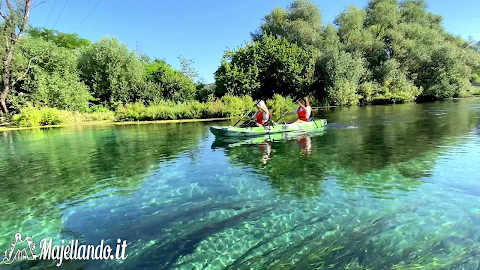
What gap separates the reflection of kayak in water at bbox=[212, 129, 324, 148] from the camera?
497 inches

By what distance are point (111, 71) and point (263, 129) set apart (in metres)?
22.8

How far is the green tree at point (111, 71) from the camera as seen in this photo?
97.1 feet

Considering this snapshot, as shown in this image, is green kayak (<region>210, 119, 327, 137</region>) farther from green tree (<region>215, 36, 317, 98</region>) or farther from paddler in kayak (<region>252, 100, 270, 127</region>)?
green tree (<region>215, 36, 317, 98</region>)

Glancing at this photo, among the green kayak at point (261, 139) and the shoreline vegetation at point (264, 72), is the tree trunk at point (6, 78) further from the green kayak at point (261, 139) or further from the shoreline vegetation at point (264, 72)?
the green kayak at point (261, 139)

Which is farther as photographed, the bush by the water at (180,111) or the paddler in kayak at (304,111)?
the bush by the water at (180,111)

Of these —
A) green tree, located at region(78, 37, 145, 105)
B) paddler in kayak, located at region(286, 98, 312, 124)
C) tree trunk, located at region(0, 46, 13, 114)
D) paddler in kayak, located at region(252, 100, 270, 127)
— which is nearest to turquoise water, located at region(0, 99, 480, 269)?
paddler in kayak, located at region(252, 100, 270, 127)

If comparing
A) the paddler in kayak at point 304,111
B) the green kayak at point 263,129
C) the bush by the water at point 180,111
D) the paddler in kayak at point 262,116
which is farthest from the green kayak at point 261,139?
the bush by the water at point 180,111

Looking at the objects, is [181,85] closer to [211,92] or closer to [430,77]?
[211,92]

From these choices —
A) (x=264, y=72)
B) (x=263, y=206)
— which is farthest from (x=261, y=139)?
(x=264, y=72)

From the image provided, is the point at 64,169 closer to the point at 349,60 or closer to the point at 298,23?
the point at 349,60

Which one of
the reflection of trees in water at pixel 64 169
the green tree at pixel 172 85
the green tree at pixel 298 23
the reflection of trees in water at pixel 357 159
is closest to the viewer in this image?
the reflection of trees in water at pixel 64 169

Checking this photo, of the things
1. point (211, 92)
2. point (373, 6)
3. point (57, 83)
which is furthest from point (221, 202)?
point (373, 6)

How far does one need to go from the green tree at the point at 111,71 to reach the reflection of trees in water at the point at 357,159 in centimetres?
2181

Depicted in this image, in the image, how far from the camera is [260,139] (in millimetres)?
13445
